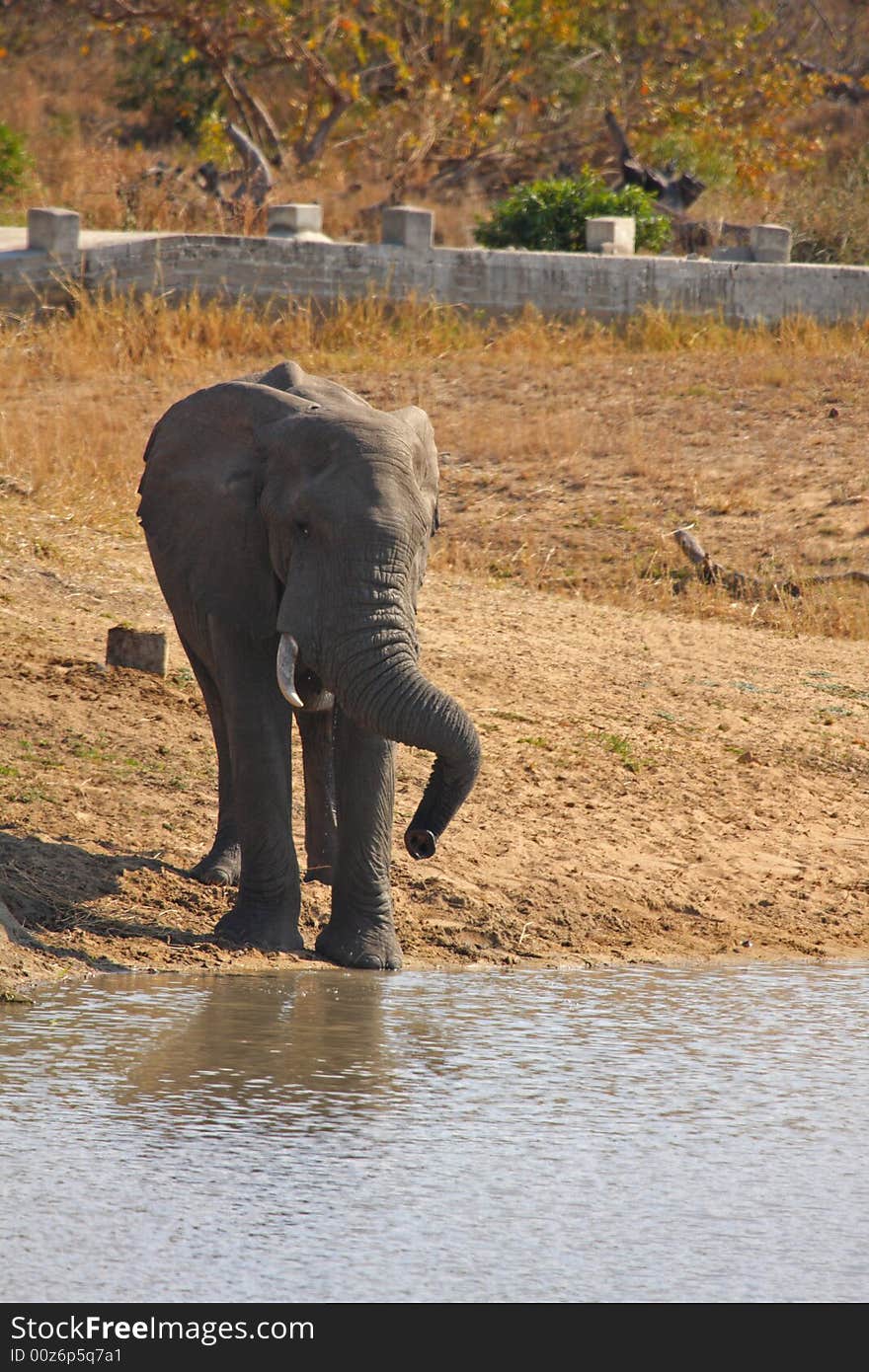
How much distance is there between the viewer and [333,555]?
598 centimetres

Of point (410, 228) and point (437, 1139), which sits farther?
point (410, 228)

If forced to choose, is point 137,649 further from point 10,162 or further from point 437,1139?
point 10,162

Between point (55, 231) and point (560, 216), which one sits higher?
point (560, 216)

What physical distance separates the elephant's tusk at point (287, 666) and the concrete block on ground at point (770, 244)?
43.8 ft

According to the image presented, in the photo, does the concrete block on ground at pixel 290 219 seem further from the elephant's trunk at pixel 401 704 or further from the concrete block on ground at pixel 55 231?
the elephant's trunk at pixel 401 704

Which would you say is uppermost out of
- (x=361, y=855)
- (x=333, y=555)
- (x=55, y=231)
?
(x=55, y=231)

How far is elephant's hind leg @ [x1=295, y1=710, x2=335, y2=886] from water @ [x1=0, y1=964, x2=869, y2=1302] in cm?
79

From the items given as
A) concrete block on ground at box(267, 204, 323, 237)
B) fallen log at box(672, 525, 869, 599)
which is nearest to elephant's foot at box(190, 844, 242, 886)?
fallen log at box(672, 525, 869, 599)

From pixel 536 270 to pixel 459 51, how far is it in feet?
32.2

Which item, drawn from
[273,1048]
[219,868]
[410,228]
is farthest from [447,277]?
[273,1048]

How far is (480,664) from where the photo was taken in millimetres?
10141

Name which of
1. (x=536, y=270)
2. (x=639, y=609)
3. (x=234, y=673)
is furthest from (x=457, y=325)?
(x=234, y=673)

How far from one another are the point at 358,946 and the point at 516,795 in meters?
2.05

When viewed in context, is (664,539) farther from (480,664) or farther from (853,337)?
(853,337)
